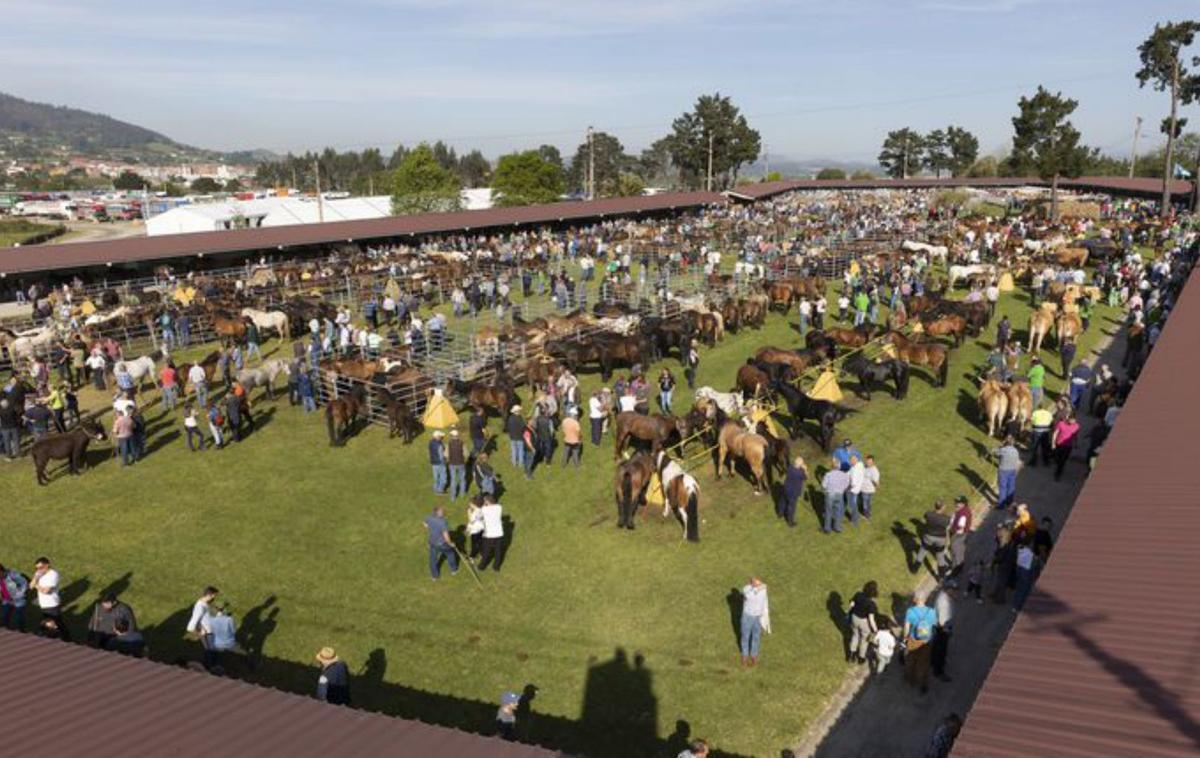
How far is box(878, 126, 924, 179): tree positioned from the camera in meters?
103

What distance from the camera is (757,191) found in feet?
242

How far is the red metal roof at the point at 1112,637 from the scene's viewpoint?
5.26 metres

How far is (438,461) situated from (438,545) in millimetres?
3044

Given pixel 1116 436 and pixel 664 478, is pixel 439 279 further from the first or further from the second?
pixel 1116 436

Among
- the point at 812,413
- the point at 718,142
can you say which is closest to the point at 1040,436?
the point at 812,413

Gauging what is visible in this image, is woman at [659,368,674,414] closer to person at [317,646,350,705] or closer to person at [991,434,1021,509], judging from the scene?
person at [991,434,1021,509]

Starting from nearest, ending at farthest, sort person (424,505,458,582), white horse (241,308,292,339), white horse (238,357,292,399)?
person (424,505,458,582) < white horse (238,357,292,399) < white horse (241,308,292,339)

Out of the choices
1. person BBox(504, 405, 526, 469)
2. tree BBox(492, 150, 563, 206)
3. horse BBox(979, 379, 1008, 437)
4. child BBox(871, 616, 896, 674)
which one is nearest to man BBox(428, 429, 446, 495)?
person BBox(504, 405, 526, 469)

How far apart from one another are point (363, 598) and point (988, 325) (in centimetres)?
2221

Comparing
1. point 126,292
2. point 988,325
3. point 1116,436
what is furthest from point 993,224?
point 126,292

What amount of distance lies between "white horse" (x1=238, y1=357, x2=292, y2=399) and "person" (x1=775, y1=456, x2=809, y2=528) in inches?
510

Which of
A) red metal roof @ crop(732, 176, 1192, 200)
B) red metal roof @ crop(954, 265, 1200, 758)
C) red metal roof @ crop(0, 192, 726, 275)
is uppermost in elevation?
red metal roof @ crop(732, 176, 1192, 200)

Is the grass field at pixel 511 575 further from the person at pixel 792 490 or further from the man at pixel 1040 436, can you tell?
the man at pixel 1040 436

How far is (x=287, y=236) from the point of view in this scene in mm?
40969
